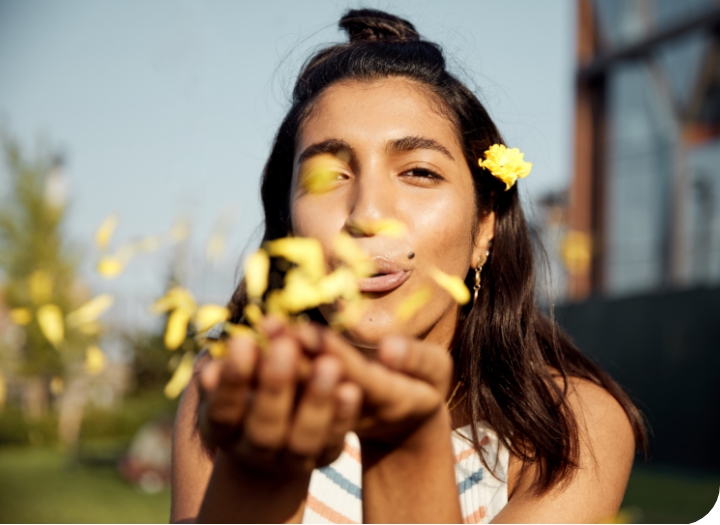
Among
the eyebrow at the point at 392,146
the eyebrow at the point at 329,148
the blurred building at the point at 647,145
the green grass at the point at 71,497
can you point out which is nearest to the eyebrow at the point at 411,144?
the eyebrow at the point at 392,146

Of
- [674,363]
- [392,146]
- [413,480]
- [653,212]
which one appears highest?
[392,146]

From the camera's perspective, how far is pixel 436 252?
6.22 ft

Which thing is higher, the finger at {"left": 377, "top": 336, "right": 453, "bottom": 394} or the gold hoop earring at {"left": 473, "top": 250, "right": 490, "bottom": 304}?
the finger at {"left": 377, "top": 336, "right": 453, "bottom": 394}

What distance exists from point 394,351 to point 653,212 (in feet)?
41.5

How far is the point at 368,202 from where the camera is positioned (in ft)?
5.75

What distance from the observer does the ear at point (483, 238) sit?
227cm

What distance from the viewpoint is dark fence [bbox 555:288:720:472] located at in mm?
7484

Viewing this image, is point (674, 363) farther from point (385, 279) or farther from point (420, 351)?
point (420, 351)

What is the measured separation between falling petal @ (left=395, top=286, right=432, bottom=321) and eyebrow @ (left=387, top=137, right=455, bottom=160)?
37 cm

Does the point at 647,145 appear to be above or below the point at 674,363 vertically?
above

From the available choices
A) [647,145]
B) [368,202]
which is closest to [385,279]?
[368,202]

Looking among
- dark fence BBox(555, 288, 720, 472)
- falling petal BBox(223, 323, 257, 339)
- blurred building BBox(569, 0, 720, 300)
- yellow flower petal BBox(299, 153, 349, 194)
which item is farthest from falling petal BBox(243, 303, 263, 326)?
blurred building BBox(569, 0, 720, 300)

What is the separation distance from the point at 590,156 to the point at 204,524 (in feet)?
46.4

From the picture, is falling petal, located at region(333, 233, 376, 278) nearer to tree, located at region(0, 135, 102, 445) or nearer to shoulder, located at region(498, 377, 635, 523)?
shoulder, located at region(498, 377, 635, 523)
